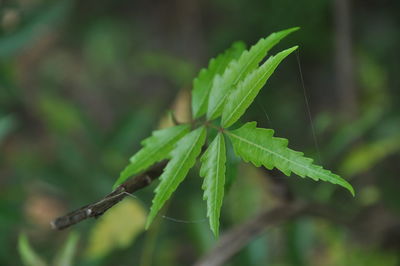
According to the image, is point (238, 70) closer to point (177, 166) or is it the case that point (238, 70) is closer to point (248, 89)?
point (248, 89)

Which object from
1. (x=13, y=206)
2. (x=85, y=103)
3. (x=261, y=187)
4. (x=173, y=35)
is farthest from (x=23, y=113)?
(x=261, y=187)

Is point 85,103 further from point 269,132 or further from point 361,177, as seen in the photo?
point 269,132

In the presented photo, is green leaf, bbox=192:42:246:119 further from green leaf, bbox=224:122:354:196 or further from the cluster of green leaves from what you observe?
green leaf, bbox=224:122:354:196

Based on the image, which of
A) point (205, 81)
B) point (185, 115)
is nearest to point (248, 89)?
point (205, 81)

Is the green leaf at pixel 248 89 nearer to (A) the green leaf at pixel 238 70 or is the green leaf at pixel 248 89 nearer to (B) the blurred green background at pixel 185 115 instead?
(A) the green leaf at pixel 238 70

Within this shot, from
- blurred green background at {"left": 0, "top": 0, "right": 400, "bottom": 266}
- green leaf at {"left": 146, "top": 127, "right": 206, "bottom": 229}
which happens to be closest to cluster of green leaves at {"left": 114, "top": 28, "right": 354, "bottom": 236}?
green leaf at {"left": 146, "top": 127, "right": 206, "bottom": 229}

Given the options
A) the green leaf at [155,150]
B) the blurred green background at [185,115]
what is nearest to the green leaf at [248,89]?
the green leaf at [155,150]
